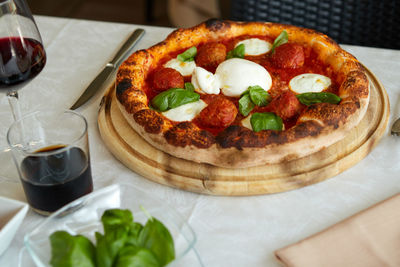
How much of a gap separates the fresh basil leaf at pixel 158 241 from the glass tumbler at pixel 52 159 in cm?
25

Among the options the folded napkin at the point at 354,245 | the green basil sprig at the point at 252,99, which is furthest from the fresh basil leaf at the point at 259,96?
the folded napkin at the point at 354,245

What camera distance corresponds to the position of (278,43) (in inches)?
63.3

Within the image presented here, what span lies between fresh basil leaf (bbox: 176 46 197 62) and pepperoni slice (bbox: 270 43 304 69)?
10.0 inches

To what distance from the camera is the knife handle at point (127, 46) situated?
168 centimetres

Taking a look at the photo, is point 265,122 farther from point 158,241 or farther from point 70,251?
point 70,251

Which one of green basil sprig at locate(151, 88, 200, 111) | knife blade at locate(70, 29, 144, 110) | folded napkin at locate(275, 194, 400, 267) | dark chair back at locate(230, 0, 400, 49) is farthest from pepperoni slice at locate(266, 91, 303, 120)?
dark chair back at locate(230, 0, 400, 49)

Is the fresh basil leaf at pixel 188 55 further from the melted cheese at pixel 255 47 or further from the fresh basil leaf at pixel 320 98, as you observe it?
the fresh basil leaf at pixel 320 98

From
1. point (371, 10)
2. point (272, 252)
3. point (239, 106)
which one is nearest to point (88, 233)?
point (272, 252)

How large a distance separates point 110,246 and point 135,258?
5 cm

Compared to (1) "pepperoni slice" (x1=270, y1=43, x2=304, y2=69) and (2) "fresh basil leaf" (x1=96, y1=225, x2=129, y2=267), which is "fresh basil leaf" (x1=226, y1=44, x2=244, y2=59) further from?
(2) "fresh basil leaf" (x1=96, y1=225, x2=129, y2=267)

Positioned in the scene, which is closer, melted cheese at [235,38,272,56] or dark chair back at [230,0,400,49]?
melted cheese at [235,38,272,56]

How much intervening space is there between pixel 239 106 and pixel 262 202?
11.8 inches

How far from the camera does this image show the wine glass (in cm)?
107

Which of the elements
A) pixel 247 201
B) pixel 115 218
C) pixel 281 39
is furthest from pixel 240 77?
pixel 115 218
